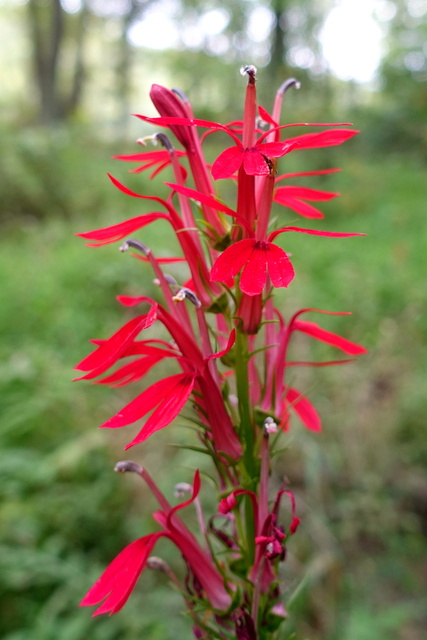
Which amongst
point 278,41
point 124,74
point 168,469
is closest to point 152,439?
point 168,469

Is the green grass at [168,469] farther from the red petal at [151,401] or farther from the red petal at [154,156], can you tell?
the red petal at [154,156]

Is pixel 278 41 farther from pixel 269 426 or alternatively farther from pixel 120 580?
pixel 120 580

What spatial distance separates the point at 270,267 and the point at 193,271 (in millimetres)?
168

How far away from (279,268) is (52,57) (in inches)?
494

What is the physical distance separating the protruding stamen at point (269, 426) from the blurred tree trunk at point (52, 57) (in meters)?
11.7

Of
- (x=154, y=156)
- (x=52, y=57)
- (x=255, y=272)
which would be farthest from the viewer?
(x=52, y=57)

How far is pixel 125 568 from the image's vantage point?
23.8 inches

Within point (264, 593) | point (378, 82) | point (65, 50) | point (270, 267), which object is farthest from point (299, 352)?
point (65, 50)

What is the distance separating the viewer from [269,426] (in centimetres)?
62

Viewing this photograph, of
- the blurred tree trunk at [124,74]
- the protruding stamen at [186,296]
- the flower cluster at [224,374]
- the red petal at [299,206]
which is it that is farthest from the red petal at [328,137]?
the blurred tree trunk at [124,74]

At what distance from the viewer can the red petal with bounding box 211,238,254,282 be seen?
51 centimetres

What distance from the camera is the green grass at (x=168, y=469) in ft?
5.56

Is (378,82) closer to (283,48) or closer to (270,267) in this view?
(283,48)

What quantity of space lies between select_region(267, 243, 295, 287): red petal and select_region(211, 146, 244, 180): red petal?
8 cm
